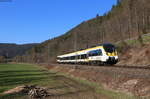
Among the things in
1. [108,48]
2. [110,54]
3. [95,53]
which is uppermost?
[108,48]

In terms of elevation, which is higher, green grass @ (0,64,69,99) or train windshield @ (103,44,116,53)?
train windshield @ (103,44,116,53)

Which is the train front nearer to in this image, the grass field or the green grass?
the grass field

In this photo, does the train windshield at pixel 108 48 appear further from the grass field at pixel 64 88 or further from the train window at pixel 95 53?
the grass field at pixel 64 88

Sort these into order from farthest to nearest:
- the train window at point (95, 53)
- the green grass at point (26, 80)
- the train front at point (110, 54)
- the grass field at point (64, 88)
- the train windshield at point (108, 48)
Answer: the train window at point (95, 53), the train windshield at point (108, 48), the train front at point (110, 54), the green grass at point (26, 80), the grass field at point (64, 88)

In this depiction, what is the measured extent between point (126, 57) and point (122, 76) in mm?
18893

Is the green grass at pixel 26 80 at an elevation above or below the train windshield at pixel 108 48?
below

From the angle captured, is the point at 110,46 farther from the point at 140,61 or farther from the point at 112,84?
the point at 112,84

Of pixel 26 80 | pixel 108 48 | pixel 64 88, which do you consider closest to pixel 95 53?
pixel 108 48

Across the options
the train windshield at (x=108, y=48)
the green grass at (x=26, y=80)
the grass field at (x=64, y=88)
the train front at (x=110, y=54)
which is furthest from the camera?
the train windshield at (x=108, y=48)

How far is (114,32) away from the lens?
7631 centimetres

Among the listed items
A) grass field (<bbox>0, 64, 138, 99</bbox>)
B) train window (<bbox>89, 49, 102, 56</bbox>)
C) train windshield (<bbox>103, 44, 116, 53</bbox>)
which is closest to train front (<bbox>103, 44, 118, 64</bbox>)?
train windshield (<bbox>103, 44, 116, 53</bbox>)

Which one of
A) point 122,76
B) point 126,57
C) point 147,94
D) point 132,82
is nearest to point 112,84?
point 122,76

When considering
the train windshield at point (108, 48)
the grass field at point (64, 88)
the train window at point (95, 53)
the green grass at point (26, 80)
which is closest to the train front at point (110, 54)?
the train windshield at point (108, 48)

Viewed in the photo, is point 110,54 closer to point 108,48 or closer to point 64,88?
point 108,48
